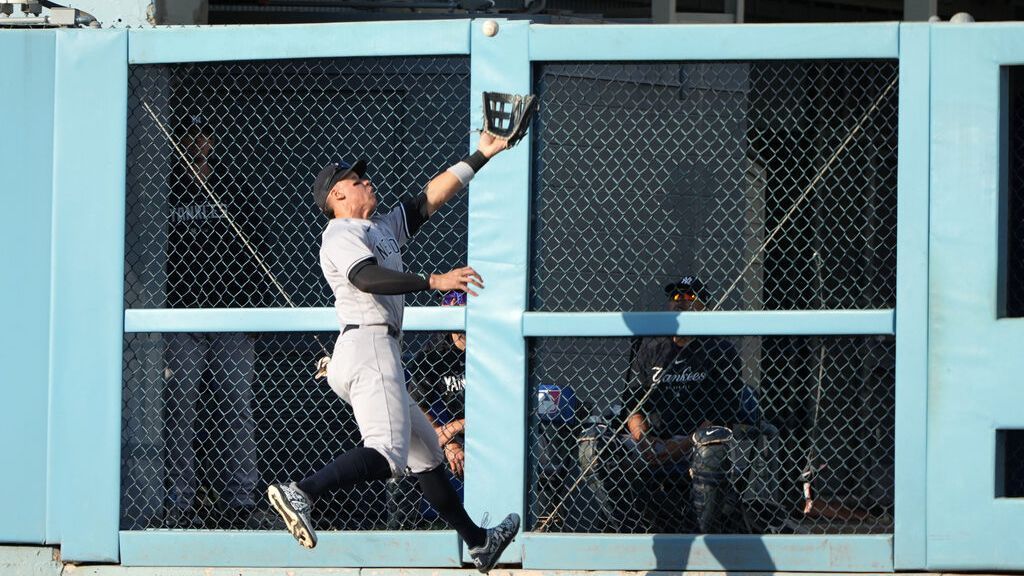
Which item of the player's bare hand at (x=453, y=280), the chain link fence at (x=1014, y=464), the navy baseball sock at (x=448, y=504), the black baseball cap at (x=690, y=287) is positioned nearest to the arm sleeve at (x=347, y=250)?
the player's bare hand at (x=453, y=280)

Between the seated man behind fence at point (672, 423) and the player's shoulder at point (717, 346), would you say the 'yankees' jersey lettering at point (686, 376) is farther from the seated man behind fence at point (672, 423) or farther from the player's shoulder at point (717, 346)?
the player's shoulder at point (717, 346)

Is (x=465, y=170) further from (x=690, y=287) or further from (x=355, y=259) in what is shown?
(x=690, y=287)

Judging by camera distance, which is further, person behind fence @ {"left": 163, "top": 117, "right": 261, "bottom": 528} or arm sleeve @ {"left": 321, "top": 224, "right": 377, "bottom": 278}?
person behind fence @ {"left": 163, "top": 117, "right": 261, "bottom": 528}

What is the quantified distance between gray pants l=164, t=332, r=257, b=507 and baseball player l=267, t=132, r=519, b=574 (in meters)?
1.26

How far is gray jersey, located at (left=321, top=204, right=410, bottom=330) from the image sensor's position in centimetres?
500

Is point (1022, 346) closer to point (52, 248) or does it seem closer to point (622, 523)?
point (622, 523)

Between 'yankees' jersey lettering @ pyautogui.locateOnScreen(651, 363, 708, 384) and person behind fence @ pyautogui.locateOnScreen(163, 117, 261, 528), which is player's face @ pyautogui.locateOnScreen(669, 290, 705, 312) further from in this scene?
person behind fence @ pyautogui.locateOnScreen(163, 117, 261, 528)

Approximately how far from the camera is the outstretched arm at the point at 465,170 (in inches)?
209

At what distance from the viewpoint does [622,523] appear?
6371mm

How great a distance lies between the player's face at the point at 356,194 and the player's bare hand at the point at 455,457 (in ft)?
4.90

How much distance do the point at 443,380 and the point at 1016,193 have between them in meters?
3.06

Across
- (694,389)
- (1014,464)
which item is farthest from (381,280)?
(1014,464)

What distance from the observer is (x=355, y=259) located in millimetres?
4949

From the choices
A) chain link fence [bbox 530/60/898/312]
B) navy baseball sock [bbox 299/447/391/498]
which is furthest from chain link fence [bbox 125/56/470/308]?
navy baseball sock [bbox 299/447/391/498]
